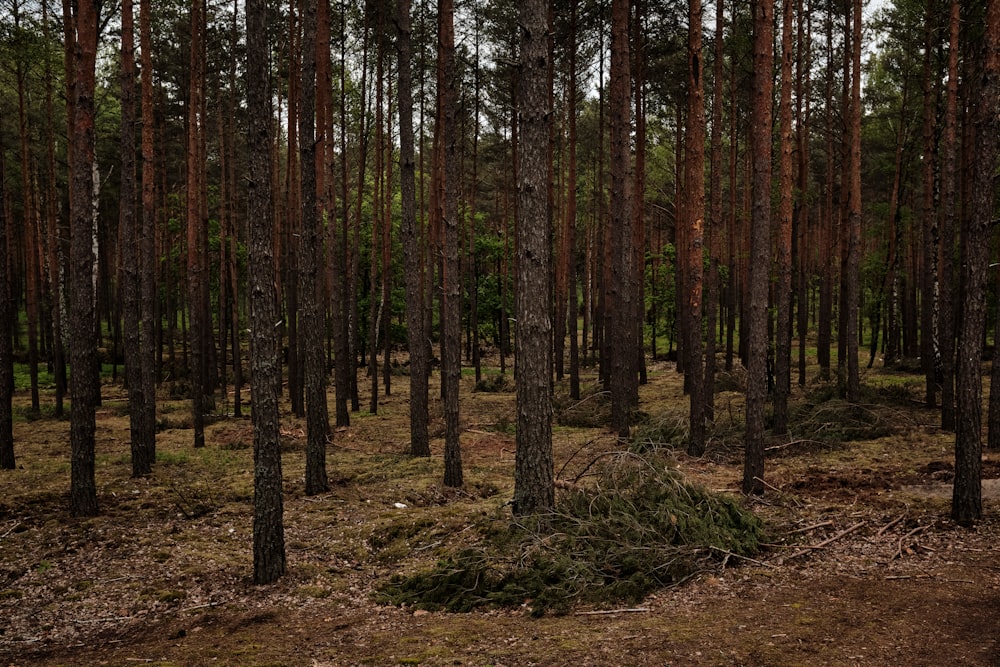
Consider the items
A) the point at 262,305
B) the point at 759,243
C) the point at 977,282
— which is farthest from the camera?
the point at 759,243

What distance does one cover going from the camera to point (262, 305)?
20.9 feet

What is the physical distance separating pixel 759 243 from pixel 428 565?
5901 millimetres

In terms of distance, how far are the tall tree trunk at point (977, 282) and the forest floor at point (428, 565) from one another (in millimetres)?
603

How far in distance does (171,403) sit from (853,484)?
68.4 ft

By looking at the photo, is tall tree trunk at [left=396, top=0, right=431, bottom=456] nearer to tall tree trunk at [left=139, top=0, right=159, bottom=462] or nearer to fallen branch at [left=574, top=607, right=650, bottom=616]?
tall tree trunk at [left=139, top=0, right=159, bottom=462]

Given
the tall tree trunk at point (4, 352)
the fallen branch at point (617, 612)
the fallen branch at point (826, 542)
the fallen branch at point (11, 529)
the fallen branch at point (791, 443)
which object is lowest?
the fallen branch at point (11, 529)

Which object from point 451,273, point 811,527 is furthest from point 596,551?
point 451,273

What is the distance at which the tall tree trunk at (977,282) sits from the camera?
7039mm

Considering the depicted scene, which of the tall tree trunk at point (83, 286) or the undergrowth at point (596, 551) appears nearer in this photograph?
the undergrowth at point (596, 551)

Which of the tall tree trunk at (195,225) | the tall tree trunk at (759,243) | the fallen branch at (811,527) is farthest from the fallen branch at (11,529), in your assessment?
the tall tree trunk at (759,243)

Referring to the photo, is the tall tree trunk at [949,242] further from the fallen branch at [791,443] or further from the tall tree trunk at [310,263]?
the tall tree trunk at [310,263]

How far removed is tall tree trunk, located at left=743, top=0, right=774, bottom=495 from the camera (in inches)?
344

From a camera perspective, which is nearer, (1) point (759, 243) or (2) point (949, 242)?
(1) point (759, 243)

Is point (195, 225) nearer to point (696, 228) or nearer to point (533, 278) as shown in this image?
point (533, 278)
